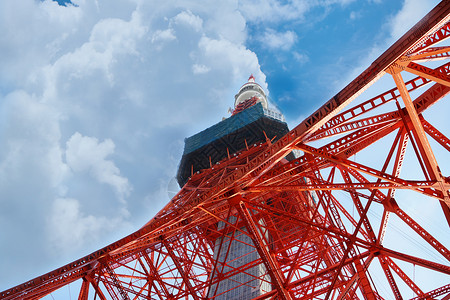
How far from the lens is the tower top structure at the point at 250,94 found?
186 feet

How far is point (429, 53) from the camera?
9219mm

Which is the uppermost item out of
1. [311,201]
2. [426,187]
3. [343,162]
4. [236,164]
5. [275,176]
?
[236,164]

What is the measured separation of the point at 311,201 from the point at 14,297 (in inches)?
781

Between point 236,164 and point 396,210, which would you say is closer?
point 396,210

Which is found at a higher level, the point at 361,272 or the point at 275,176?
the point at 275,176

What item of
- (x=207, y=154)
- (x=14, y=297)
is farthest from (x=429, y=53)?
(x=207, y=154)

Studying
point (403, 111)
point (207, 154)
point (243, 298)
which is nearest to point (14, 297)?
point (243, 298)

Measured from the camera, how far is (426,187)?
1057 centimetres

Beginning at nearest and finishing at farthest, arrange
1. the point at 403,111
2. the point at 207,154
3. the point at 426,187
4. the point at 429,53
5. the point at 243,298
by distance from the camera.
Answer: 1. the point at 429,53
2. the point at 426,187
3. the point at 403,111
4. the point at 243,298
5. the point at 207,154

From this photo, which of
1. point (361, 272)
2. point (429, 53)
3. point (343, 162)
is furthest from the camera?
point (361, 272)

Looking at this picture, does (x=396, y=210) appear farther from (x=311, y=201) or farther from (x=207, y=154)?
(x=207, y=154)

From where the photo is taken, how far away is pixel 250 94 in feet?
191

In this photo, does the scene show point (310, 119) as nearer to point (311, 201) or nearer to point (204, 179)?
point (311, 201)

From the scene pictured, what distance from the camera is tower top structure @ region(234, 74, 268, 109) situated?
56672 mm
